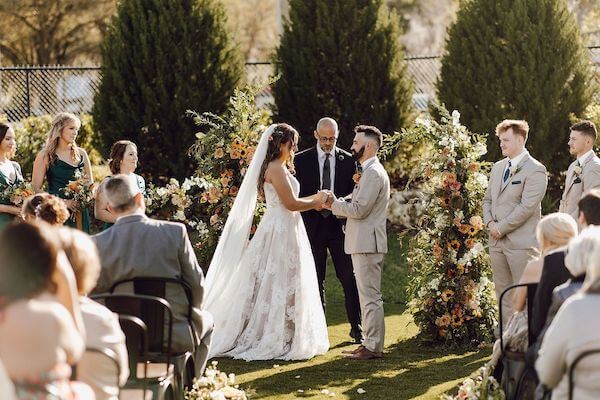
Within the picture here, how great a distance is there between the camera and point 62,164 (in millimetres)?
9273

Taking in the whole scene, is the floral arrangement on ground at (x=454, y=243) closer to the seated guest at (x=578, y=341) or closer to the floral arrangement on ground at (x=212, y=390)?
the floral arrangement on ground at (x=212, y=390)

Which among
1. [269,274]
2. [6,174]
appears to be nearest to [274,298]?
[269,274]

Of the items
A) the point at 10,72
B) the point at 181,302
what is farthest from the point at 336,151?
the point at 10,72

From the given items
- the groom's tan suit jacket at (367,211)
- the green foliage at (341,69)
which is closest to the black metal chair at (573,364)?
the groom's tan suit jacket at (367,211)

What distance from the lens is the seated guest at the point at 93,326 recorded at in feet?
Result: 15.3

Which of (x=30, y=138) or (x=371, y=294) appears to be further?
(x=30, y=138)

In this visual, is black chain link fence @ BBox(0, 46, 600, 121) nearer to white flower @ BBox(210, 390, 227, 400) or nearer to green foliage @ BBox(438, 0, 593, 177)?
green foliage @ BBox(438, 0, 593, 177)

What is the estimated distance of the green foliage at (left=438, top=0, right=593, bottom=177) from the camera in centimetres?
1406

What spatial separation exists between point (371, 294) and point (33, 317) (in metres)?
4.94

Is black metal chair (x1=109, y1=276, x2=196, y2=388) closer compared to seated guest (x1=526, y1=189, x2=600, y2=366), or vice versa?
seated guest (x1=526, y1=189, x2=600, y2=366)

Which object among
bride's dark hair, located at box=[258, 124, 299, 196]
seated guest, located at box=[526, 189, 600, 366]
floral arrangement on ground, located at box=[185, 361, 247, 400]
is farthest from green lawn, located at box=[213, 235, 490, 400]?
seated guest, located at box=[526, 189, 600, 366]

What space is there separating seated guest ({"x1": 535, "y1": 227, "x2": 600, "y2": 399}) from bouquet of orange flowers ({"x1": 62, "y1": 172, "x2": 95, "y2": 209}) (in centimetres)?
535

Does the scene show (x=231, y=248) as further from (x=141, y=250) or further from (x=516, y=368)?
(x=516, y=368)

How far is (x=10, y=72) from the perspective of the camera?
56.8 feet
